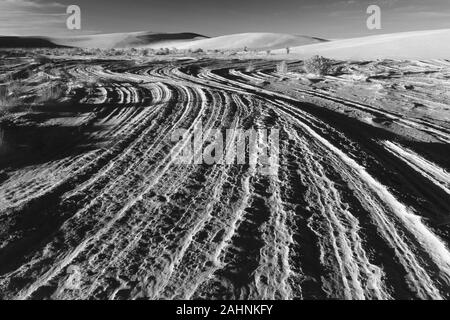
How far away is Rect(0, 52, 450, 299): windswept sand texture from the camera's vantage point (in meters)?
3.62

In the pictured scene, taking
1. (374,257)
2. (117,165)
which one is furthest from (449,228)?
(117,165)

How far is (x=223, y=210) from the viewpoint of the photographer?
4.82m

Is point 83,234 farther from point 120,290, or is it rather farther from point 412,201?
point 412,201

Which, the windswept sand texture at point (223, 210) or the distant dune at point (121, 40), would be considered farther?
the distant dune at point (121, 40)

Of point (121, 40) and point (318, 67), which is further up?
point (121, 40)

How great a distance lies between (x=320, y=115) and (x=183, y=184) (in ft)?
16.4

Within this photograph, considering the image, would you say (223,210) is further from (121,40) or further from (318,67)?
(121,40)

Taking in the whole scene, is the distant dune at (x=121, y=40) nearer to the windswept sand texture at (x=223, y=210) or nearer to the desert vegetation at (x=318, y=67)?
the desert vegetation at (x=318, y=67)

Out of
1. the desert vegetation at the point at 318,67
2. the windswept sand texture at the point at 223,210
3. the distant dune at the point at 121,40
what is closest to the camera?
the windswept sand texture at the point at 223,210

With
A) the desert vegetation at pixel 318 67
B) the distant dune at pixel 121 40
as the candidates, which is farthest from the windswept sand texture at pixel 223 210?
the distant dune at pixel 121 40

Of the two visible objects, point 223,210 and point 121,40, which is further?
point 121,40

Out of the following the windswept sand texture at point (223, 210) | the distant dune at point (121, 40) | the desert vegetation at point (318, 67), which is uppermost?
the distant dune at point (121, 40)

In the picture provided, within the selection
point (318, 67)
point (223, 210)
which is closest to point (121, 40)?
point (318, 67)

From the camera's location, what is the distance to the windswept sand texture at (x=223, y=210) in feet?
11.9
